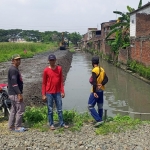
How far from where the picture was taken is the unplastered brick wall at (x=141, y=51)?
61.0 feet

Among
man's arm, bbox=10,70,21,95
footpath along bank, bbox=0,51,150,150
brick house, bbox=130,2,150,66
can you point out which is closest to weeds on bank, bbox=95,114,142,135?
footpath along bank, bbox=0,51,150,150

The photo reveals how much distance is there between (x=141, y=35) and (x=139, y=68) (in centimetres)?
444

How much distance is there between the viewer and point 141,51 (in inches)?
798

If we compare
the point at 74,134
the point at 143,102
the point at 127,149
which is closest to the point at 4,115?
the point at 74,134

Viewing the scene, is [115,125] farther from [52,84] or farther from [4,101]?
[4,101]

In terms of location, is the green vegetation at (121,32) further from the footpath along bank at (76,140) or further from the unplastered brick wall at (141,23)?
the footpath along bank at (76,140)

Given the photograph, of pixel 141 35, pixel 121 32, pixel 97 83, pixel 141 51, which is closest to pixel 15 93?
pixel 97 83

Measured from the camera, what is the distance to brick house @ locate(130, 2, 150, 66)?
19078 mm

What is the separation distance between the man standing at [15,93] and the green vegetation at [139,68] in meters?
12.4

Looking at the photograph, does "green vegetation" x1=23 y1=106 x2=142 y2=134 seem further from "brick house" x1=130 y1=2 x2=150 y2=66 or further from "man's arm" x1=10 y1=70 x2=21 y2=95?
"brick house" x1=130 y1=2 x2=150 y2=66

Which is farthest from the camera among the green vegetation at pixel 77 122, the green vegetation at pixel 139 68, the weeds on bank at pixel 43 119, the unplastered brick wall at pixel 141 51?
the unplastered brick wall at pixel 141 51

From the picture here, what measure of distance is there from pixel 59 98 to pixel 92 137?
1.16 meters

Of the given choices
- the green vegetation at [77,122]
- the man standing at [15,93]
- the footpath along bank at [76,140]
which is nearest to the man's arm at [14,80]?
the man standing at [15,93]

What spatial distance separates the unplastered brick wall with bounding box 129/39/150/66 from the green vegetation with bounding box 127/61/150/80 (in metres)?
0.36
